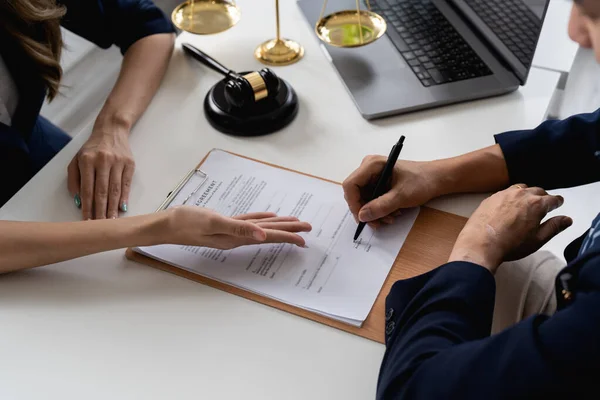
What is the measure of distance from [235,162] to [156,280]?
10.3 inches

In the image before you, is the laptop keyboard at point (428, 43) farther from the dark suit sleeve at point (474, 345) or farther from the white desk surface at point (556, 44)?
the dark suit sleeve at point (474, 345)

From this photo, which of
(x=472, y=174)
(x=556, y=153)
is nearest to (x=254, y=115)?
(x=472, y=174)

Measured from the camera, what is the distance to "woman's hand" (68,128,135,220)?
2.85 ft

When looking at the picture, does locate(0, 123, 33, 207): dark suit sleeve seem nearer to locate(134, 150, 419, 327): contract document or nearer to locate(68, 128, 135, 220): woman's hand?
locate(68, 128, 135, 220): woman's hand

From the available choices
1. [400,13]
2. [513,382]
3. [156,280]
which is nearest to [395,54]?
[400,13]

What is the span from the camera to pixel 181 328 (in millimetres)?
704

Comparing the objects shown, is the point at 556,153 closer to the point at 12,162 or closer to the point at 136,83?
the point at 136,83

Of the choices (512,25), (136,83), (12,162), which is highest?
(512,25)

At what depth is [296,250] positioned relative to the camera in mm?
792

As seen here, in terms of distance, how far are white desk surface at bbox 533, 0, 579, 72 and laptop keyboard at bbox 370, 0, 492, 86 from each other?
A: 0.16m

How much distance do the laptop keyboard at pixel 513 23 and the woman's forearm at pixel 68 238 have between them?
0.72m

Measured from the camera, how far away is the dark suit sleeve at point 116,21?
3.72 feet

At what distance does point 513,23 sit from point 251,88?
515 mm

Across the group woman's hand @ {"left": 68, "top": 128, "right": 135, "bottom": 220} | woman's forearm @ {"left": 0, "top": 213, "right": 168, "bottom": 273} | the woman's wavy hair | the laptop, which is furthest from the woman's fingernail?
the woman's wavy hair
